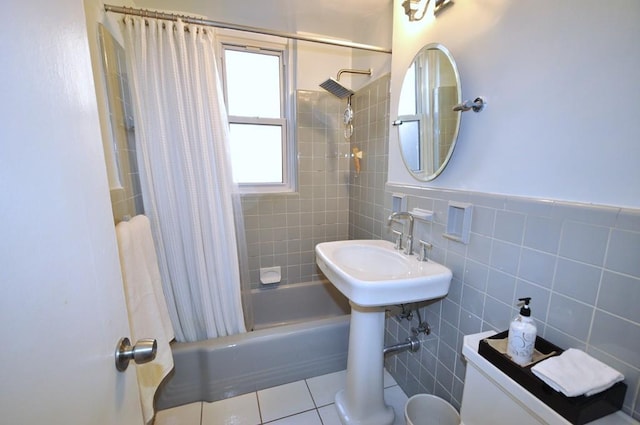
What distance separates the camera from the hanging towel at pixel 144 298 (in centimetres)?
103

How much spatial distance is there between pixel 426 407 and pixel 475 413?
0.53m

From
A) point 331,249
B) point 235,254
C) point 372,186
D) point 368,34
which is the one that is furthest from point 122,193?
point 368,34

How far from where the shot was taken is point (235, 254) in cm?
155

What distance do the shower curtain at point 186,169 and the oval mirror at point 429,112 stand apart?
103 cm

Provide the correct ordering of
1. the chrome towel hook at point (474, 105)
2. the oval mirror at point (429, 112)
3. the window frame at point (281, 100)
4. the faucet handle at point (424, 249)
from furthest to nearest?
the window frame at point (281, 100)
the faucet handle at point (424, 249)
the oval mirror at point (429, 112)
the chrome towel hook at point (474, 105)

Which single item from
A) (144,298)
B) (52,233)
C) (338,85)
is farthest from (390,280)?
(338,85)

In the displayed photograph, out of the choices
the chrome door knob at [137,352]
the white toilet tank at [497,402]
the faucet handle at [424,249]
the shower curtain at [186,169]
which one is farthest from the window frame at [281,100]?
the white toilet tank at [497,402]

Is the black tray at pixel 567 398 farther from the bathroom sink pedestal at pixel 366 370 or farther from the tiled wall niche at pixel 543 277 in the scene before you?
the bathroom sink pedestal at pixel 366 370

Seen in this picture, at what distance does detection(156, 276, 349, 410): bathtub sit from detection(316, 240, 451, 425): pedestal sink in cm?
27

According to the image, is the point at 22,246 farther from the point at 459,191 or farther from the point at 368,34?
the point at 368,34

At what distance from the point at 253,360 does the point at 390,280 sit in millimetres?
1037

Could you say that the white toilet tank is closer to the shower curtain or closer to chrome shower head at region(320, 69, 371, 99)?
the shower curtain

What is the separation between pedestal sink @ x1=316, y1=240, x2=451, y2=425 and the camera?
100 cm

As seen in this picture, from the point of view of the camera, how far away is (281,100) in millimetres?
2182
